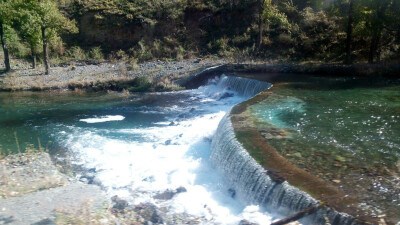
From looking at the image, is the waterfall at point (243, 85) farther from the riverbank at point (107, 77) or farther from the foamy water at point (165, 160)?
the riverbank at point (107, 77)

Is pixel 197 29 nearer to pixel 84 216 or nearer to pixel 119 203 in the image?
pixel 119 203

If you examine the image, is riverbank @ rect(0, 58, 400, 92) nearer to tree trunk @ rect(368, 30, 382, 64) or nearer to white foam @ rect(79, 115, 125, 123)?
tree trunk @ rect(368, 30, 382, 64)

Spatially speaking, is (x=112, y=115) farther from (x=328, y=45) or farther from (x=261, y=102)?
(x=328, y=45)

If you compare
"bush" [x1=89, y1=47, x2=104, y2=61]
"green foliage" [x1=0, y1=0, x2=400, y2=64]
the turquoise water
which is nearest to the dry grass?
the turquoise water

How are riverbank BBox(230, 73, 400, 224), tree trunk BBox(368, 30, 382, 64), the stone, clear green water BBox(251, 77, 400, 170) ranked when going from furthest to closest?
tree trunk BBox(368, 30, 382, 64), clear green water BBox(251, 77, 400, 170), the stone, riverbank BBox(230, 73, 400, 224)

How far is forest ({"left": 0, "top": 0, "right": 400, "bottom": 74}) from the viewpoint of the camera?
59.7 feet

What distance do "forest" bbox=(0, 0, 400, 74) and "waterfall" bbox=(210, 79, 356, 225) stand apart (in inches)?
441

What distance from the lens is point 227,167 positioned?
685 cm

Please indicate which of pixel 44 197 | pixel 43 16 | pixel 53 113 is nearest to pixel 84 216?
pixel 44 197

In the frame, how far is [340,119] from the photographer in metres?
8.36

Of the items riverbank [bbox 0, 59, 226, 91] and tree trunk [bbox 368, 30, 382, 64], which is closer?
tree trunk [bbox 368, 30, 382, 64]

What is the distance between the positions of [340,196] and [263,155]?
1773 mm

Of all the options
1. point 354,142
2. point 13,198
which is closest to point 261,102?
point 354,142

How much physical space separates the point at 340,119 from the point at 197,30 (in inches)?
771
